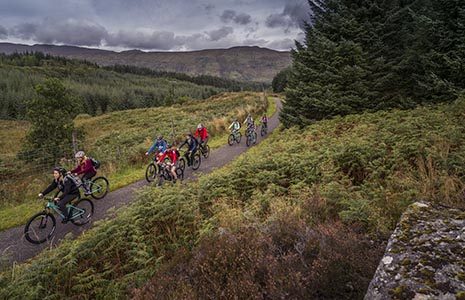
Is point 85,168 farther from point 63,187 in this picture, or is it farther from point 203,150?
point 203,150

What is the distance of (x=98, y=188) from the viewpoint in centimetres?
1037

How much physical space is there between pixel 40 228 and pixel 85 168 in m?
2.62

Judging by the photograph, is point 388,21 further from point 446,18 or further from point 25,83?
point 25,83

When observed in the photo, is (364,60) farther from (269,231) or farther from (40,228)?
(40,228)

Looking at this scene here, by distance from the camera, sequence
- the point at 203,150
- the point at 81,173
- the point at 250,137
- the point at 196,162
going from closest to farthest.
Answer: the point at 81,173 → the point at 196,162 → the point at 203,150 → the point at 250,137

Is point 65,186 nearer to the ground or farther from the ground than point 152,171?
farther from the ground

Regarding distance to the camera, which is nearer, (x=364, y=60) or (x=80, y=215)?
(x=80, y=215)

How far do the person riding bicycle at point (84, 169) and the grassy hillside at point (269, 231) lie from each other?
439 cm

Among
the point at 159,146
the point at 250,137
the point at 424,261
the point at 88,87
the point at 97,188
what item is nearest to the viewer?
the point at 424,261

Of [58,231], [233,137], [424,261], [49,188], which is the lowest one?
[58,231]

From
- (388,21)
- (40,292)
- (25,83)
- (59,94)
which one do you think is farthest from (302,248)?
(25,83)

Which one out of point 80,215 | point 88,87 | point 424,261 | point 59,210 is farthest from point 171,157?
point 88,87

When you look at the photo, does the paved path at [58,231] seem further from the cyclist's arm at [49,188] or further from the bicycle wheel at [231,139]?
the bicycle wheel at [231,139]

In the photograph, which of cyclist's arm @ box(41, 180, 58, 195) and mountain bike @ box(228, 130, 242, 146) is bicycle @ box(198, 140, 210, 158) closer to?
mountain bike @ box(228, 130, 242, 146)
